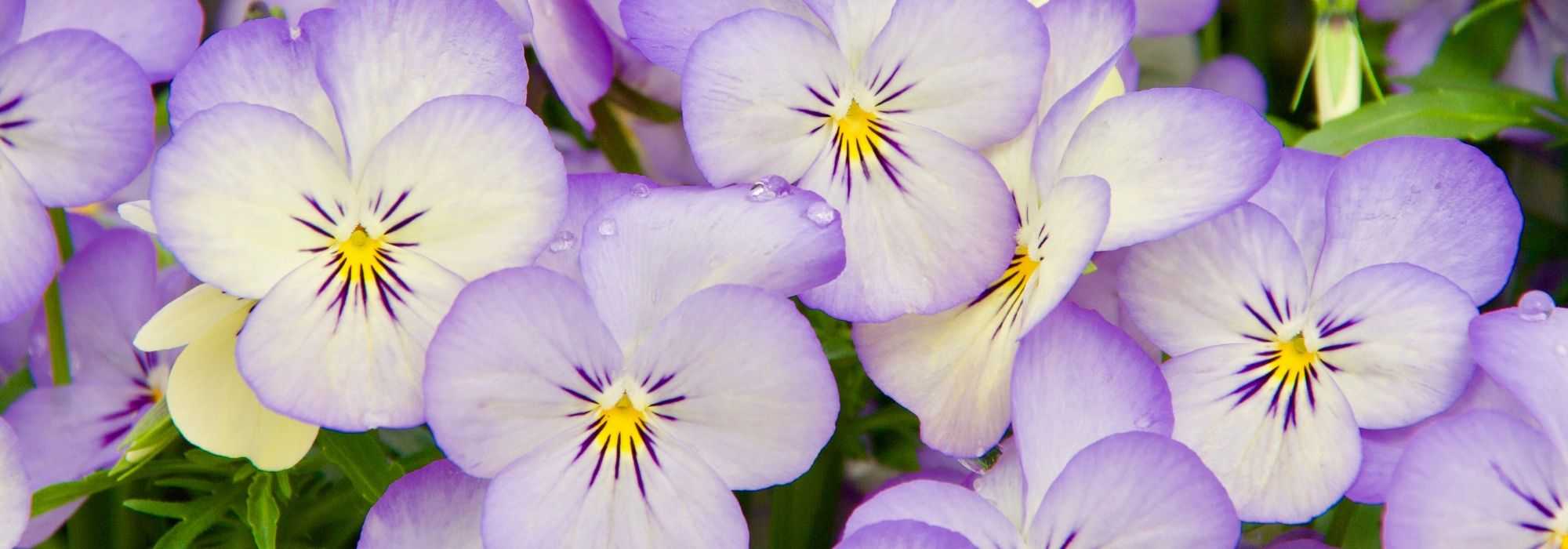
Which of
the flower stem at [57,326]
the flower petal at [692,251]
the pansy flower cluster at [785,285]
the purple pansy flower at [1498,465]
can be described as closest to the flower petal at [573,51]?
the pansy flower cluster at [785,285]

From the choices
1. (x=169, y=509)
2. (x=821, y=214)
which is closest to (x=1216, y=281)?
(x=821, y=214)

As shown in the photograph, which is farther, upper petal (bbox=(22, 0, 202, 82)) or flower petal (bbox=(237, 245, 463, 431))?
upper petal (bbox=(22, 0, 202, 82))

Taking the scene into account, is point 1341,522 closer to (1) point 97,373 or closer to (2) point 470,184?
(2) point 470,184

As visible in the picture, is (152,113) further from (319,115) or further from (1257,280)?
(1257,280)

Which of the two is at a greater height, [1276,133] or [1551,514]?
[1276,133]

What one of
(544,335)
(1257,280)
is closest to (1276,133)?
(1257,280)

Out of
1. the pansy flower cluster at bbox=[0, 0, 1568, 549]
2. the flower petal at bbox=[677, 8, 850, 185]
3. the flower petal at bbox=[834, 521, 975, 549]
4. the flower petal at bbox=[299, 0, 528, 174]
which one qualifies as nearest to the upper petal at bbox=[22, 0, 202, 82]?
the pansy flower cluster at bbox=[0, 0, 1568, 549]

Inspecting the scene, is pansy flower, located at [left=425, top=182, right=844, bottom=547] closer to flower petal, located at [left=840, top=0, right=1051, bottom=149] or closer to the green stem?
flower petal, located at [left=840, top=0, right=1051, bottom=149]
